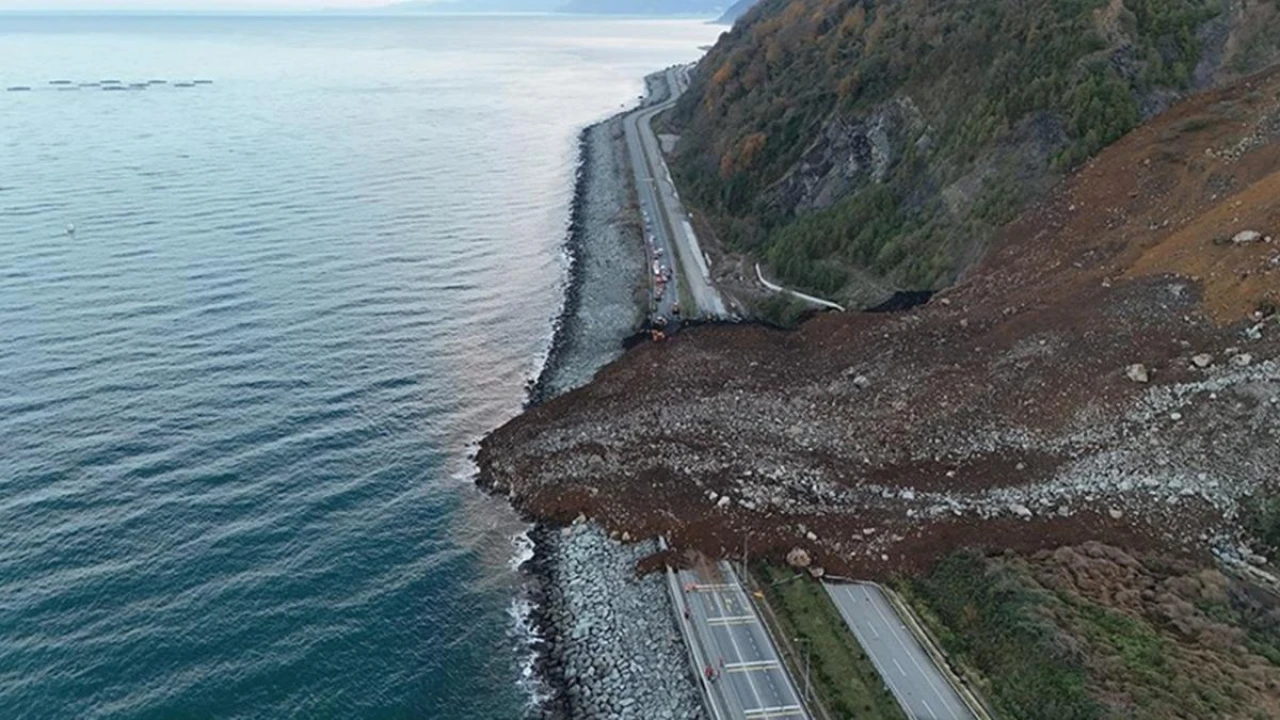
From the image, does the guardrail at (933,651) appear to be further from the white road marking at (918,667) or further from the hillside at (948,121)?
the hillside at (948,121)

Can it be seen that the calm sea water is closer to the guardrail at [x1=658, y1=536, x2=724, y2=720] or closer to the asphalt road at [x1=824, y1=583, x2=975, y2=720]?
the guardrail at [x1=658, y1=536, x2=724, y2=720]

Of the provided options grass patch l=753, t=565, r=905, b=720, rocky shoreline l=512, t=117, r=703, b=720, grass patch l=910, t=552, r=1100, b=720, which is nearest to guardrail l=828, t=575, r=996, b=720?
grass patch l=910, t=552, r=1100, b=720

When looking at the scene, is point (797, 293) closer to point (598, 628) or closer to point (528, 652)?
point (598, 628)

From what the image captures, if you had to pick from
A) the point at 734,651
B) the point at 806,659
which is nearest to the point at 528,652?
the point at 734,651

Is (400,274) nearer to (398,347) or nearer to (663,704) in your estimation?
(398,347)

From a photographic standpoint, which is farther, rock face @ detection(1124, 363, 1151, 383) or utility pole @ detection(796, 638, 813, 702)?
rock face @ detection(1124, 363, 1151, 383)
